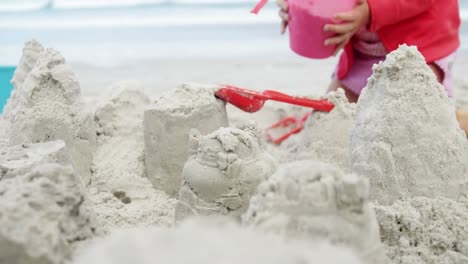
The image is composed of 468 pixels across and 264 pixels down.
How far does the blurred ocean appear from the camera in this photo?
305 cm

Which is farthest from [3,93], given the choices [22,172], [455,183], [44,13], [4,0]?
[4,0]

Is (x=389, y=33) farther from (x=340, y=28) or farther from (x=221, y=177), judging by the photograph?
(x=221, y=177)

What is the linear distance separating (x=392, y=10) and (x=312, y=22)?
0.23 m

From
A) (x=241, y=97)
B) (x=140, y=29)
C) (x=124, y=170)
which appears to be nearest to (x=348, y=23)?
(x=241, y=97)

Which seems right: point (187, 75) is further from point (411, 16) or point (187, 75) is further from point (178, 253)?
point (178, 253)

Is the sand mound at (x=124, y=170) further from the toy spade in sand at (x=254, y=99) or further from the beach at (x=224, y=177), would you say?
the toy spade in sand at (x=254, y=99)

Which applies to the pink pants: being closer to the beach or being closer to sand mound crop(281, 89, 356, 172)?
the beach

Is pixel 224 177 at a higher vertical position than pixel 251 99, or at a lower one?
higher

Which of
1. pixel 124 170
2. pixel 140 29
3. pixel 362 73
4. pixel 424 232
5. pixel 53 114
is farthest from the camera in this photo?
pixel 140 29

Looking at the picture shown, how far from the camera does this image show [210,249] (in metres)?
0.56

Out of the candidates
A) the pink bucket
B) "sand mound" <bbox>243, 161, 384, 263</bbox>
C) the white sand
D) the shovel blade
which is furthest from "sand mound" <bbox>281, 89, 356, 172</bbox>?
"sand mound" <bbox>243, 161, 384, 263</bbox>

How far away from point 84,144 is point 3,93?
0.87 metres

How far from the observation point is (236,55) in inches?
117

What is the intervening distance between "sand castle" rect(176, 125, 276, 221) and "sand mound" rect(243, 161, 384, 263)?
29 centimetres
